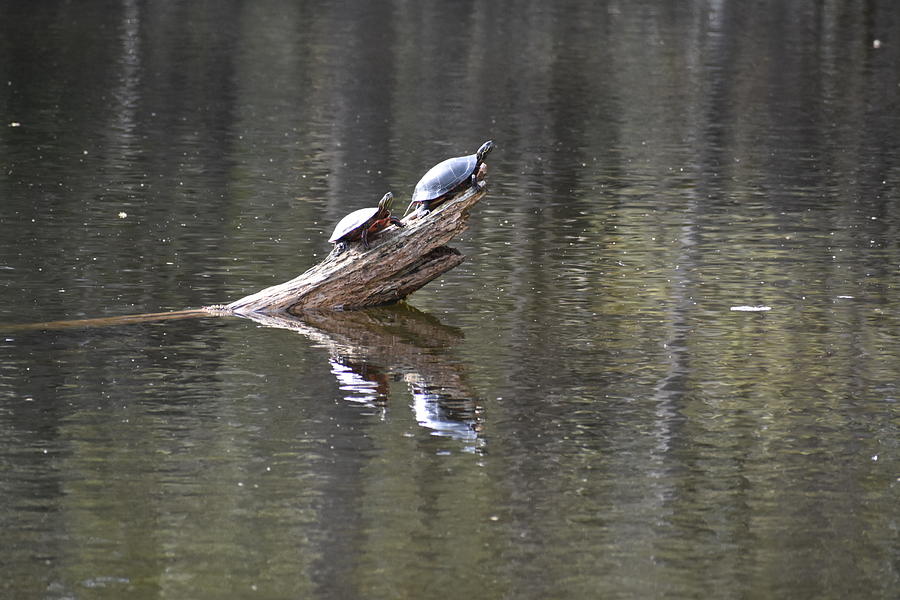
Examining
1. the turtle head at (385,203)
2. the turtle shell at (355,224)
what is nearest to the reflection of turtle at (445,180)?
the turtle head at (385,203)

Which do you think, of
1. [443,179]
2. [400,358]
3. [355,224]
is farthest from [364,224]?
[400,358]

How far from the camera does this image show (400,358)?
39.9 ft

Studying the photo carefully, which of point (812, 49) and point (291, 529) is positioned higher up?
point (291, 529)

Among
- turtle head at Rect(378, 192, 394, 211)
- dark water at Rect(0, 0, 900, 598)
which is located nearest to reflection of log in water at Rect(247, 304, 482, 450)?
dark water at Rect(0, 0, 900, 598)

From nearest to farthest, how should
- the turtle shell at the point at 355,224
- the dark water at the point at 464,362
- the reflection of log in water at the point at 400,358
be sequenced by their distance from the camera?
the dark water at the point at 464,362 < the reflection of log in water at the point at 400,358 < the turtle shell at the point at 355,224

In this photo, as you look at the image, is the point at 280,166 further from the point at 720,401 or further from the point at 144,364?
the point at 720,401

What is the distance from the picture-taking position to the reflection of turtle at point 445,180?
1364 centimetres

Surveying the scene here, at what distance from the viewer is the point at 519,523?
8.38 metres

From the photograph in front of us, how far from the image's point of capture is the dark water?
796 cm

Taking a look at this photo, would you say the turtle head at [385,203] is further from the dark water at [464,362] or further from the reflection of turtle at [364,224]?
the dark water at [464,362]

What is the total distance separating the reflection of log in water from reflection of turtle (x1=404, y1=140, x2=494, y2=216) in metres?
0.92

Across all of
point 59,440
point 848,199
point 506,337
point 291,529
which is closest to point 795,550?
point 291,529

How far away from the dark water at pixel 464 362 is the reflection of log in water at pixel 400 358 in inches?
1.4

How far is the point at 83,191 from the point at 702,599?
1340 cm
